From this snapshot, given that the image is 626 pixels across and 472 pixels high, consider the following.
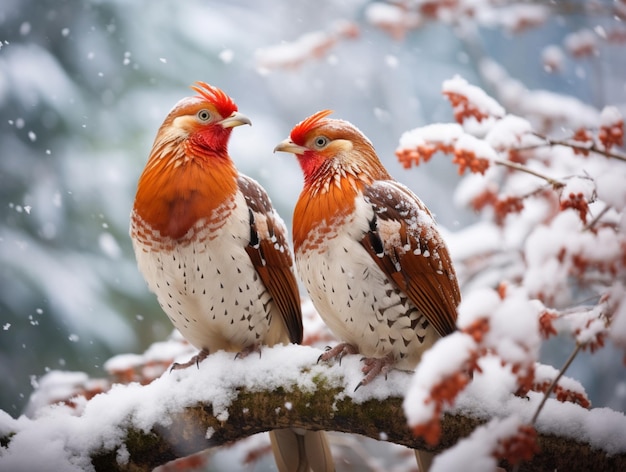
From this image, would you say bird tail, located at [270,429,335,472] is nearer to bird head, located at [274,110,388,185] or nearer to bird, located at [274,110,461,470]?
bird, located at [274,110,461,470]

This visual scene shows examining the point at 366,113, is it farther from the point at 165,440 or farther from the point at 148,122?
the point at 165,440

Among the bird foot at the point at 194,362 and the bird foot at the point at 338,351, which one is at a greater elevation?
the bird foot at the point at 194,362

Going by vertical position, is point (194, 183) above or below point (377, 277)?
above

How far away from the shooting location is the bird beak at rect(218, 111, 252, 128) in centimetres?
210

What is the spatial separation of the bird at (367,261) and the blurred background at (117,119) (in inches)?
79.2

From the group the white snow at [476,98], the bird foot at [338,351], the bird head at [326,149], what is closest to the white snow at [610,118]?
the white snow at [476,98]

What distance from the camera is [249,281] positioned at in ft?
6.93

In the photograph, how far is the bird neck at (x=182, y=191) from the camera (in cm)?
202

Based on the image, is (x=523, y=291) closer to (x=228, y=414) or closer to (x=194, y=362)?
(x=228, y=414)

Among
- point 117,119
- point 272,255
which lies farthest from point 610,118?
point 117,119

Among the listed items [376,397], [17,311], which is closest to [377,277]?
[376,397]

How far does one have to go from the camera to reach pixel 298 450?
86.2 inches

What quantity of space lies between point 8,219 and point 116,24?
1696 millimetres

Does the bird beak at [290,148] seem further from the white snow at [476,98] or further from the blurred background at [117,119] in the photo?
the blurred background at [117,119]
